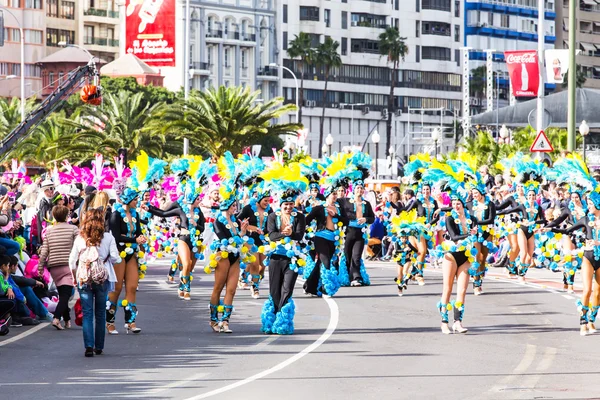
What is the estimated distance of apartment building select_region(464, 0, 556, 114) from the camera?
14275 cm

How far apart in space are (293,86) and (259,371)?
4594 inches

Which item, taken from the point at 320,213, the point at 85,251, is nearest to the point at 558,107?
the point at 320,213

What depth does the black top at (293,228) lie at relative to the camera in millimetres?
17312

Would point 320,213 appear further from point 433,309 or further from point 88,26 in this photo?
point 88,26

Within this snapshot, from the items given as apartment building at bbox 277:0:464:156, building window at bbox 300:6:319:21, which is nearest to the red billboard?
apartment building at bbox 277:0:464:156

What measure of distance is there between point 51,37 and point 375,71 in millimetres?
32944

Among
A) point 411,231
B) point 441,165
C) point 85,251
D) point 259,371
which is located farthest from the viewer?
point 411,231

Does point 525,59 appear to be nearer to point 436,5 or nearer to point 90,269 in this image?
point 90,269

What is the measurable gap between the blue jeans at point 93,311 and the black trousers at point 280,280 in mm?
2483

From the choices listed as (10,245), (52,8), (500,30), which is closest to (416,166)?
(10,245)

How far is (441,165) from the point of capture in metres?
18.2

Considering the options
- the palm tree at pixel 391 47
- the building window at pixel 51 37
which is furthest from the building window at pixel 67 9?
the palm tree at pixel 391 47

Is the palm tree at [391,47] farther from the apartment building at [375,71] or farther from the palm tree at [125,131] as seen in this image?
the palm tree at [125,131]

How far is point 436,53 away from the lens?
142 m
